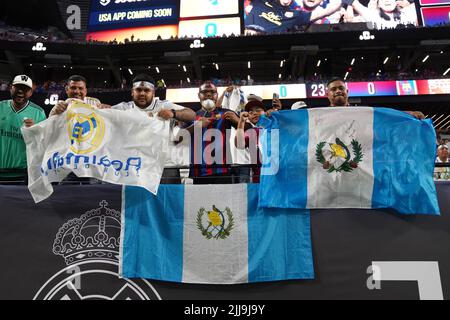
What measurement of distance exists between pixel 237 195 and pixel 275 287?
801mm

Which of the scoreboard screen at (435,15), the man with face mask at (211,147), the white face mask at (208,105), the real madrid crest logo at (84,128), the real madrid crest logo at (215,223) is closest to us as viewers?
the real madrid crest logo at (215,223)

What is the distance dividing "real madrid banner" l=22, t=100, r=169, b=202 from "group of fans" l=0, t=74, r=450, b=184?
161 millimetres

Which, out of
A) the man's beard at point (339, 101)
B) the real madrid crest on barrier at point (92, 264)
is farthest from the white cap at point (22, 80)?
the man's beard at point (339, 101)

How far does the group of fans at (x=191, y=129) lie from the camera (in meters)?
3.43

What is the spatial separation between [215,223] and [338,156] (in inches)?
46.5

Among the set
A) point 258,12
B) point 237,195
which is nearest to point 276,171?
point 237,195

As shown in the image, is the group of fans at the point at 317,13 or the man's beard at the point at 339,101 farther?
the group of fans at the point at 317,13

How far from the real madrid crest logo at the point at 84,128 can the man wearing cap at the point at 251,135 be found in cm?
126

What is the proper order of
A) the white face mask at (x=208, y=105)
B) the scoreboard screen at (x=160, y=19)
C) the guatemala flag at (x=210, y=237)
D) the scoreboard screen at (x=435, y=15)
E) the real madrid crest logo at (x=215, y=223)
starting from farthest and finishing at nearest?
1. the scoreboard screen at (x=160, y=19)
2. the scoreboard screen at (x=435, y=15)
3. the white face mask at (x=208, y=105)
4. the real madrid crest logo at (x=215, y=223)
5. the guatemala flag at (x=210, y=237)

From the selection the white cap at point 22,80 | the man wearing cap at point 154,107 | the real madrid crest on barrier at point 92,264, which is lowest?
the real madrid crest on barrier at point 92,264

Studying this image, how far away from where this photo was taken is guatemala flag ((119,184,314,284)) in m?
2.97

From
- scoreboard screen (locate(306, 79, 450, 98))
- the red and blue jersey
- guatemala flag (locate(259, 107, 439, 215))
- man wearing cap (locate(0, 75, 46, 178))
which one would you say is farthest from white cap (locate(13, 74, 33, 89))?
scoreboard screen (locate(306, 79, 450, 98))

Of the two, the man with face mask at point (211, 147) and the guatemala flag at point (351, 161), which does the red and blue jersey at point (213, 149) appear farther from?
the guatemala flag at point (351, 161)
